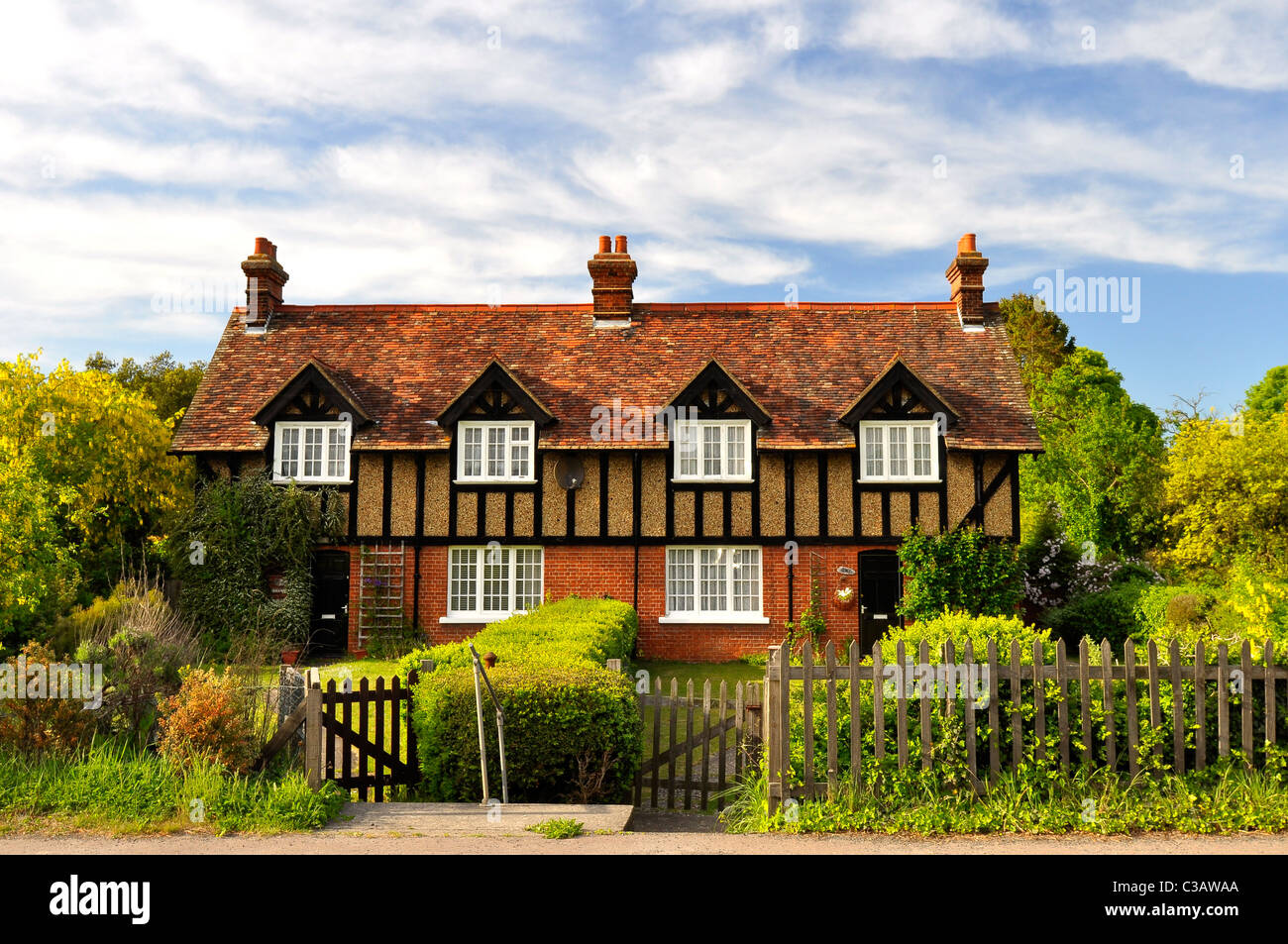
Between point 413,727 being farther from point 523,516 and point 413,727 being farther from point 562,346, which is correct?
point 562,346

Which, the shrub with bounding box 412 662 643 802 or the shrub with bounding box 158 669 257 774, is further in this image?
the shrub with bounding box 412 662 643 802

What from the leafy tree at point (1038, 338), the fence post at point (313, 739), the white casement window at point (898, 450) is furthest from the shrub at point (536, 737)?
the leafy tree at point (1038, 338)

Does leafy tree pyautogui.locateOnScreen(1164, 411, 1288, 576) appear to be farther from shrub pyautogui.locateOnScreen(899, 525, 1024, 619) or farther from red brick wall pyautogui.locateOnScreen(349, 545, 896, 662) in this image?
red brick wall pyautogui.locateOnScreen(349, 545, 896, 662)

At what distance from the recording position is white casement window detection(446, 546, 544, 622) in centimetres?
2080

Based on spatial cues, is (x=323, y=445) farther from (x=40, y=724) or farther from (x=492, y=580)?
(x=40, y=724)

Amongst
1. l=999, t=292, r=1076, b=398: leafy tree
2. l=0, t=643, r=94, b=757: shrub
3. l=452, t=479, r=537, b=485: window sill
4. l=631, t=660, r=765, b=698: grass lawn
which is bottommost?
l=631, t=660, r=765, b=698: grass lawn

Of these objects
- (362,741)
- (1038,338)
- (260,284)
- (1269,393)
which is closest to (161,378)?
(260,284)

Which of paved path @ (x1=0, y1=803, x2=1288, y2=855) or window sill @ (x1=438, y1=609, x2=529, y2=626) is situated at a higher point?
window sill @ (x1=438, y1=609, x2=529, y2=626)

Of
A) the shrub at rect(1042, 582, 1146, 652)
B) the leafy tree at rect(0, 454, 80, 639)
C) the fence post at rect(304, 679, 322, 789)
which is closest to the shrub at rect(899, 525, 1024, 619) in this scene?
the shrub at rect(1042, 582, 1146, 652)

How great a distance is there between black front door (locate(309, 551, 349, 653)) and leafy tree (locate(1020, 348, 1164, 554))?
23061 millimetres

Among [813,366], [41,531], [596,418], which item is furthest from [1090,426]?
[41,531]

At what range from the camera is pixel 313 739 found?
8469mm

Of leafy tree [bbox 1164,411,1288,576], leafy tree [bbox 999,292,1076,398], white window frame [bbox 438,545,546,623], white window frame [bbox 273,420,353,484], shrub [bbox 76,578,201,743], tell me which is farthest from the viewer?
leafy tree [bbox 999,292,1076,398]

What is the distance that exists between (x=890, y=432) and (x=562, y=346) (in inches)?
340
